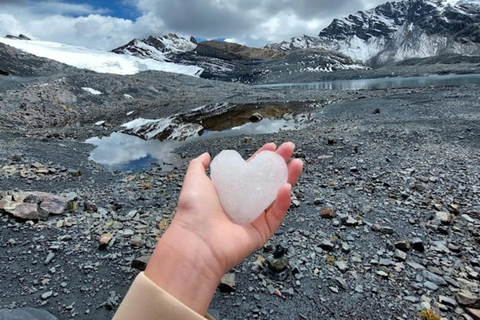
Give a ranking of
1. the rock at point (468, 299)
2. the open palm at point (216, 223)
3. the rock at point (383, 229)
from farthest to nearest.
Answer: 1. the rock at point (383, 229)
2. the rock at point (468, 299)
3. the open palm at point (216, 223)

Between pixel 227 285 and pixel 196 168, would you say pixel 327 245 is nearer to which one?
pixel 227 285

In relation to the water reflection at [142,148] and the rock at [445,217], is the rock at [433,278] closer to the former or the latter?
the rock at [445,217]

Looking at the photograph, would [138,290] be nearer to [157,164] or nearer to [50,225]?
[50,225]

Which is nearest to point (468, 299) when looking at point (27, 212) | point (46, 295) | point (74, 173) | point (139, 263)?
point (139, 263)

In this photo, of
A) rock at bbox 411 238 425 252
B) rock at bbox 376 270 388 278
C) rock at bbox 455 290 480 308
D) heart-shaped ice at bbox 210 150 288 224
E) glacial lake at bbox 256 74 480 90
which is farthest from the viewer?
glacial lake at bbox 256 74 480 90

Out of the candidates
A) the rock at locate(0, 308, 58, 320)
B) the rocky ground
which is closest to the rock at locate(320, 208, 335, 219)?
the rocky ground

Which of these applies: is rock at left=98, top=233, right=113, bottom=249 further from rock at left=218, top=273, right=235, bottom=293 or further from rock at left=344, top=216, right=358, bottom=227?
rock at left=344, top=216, right=358, bottom=227

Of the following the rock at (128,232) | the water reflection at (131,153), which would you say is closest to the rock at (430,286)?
the rock at (128,232)

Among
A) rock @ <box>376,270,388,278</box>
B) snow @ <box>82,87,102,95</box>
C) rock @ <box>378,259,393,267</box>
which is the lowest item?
rock @ <box>376,270,388,278</box>
